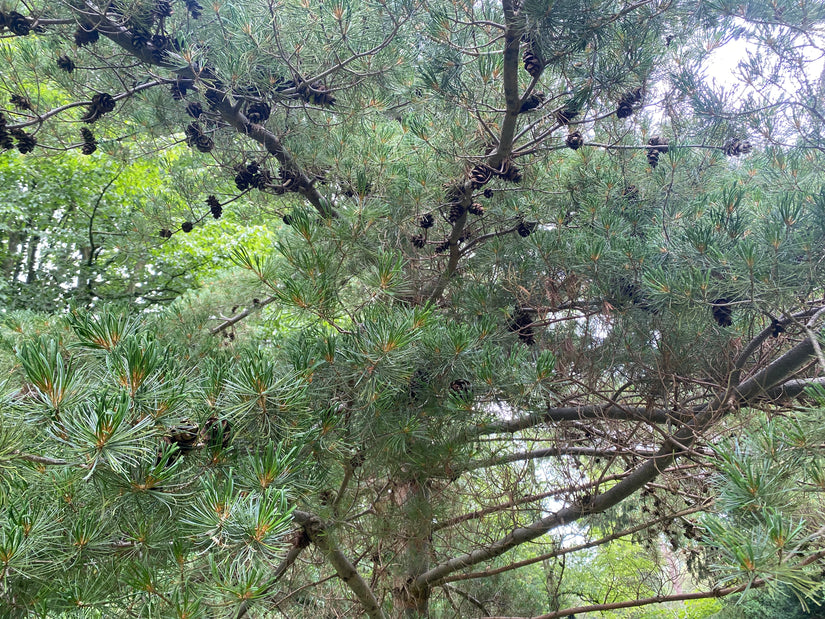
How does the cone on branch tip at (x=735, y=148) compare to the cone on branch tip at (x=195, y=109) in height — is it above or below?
below

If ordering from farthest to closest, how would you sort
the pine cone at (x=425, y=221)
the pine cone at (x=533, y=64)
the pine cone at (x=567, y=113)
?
the pine cone at (x=425, y=221)
the pine cone at (x=567, y=113)
the pine cone at (x=533, y=64)

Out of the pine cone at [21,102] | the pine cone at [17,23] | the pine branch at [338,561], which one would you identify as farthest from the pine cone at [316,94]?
the pine branch at [338,561]

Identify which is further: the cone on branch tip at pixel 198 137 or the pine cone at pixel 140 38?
the cone on branch tip at pixel 198 137

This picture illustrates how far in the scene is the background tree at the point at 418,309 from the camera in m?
1.15

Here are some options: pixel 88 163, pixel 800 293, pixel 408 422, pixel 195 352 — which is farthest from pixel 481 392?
pixel 88 163

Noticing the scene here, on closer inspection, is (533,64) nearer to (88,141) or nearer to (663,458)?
(663,458)

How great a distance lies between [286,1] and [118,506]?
197 cm

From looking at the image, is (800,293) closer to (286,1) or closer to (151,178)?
(286,1)

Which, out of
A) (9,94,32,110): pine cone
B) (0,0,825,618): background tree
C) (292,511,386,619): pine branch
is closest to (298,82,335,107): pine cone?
(0,0,825,618): background tree

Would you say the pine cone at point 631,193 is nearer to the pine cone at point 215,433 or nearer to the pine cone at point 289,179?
the pine cone at point 289,179

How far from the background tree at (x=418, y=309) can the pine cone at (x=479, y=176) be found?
0.03ft

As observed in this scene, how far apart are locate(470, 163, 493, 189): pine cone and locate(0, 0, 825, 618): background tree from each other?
1 centimetres

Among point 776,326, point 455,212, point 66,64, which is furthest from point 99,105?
point 776,326

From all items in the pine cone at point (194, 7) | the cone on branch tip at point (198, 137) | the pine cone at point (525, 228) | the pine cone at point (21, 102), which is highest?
the pine cone at point (194, 7)
